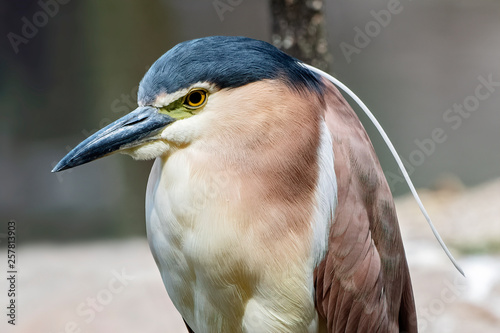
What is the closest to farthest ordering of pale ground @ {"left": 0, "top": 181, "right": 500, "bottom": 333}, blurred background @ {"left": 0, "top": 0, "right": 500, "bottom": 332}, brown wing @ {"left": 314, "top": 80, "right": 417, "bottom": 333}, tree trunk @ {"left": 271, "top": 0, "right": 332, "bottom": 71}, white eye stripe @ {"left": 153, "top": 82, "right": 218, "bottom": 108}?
white eye stripe @ {"left": 153, "top": 82, "right": 218, "bottom": 108}, brown wing @ {"left": 314, "top": 80, "right": 417, "bottom": 333}, tree trunk @ {"left": 271, "top": 0, "right": 332, "bottom": 71}, pale ground @ {"left": 0, "top": 181, "right": 500, "bottom": 333}, blurred background @ {"left": 0, "top": 0, "right": 500, "bottom": 332}

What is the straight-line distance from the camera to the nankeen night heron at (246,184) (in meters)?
1.28

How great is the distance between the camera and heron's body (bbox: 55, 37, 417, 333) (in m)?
1.28

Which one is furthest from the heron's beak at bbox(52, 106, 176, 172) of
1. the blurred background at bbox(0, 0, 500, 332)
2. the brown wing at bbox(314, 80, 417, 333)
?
the blurred background at bbox(0, 0, 500, 332)

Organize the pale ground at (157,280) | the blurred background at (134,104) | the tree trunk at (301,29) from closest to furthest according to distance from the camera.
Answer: the tree trunk at (301,29)
the pale ground at (157,280)
the blurred background at (134,104)

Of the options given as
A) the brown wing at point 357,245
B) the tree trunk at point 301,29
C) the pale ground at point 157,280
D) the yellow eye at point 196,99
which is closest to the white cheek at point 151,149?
the yellow eye at point 196,99

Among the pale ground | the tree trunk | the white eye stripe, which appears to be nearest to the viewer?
the white eye stripe

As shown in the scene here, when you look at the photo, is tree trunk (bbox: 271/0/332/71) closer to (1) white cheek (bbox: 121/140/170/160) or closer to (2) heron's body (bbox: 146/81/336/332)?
(2) heron's body (bbox: 146/81/336/332)

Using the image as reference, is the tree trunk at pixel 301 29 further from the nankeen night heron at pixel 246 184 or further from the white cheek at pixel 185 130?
the white cheek at pixel 185 130

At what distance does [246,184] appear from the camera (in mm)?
1281

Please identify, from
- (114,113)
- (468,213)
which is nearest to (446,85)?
(468,213)

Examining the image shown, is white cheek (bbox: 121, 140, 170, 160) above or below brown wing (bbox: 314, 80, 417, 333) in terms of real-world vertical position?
above

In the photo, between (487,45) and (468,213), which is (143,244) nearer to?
(468,213)

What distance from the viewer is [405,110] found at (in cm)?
564

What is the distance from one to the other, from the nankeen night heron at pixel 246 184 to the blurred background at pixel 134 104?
3.02 meters
